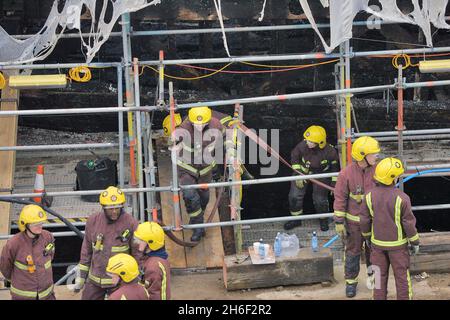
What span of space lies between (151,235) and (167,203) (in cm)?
261

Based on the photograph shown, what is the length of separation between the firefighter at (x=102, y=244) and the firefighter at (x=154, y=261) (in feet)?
1.68

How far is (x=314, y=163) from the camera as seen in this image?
12.0 meters

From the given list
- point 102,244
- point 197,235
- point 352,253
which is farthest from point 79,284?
point 352,253

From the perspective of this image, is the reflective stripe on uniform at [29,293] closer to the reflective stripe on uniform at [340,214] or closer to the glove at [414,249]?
the reflective stripe on uniform at [340,214]

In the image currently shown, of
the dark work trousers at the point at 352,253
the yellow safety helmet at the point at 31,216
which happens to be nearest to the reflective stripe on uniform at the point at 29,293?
the yellow safety helmet at the point at 31,216

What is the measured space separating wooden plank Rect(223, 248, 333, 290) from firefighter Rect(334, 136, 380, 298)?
38 cm

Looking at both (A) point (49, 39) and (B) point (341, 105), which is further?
(B) point (341, 105)

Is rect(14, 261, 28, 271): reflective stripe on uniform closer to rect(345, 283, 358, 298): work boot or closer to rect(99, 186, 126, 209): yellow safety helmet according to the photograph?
rect(99, 186, 126, 209): yellow safety helmet

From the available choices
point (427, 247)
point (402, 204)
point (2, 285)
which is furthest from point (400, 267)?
point (2, 285)

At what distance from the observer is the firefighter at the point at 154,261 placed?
8.79 meters

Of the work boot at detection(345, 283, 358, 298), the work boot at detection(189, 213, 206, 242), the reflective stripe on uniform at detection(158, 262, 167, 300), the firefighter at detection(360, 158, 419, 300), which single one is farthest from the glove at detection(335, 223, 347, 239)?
the reflective stripe on uniform at detection(158, 262, 167, 300)

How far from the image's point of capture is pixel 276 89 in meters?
14.3

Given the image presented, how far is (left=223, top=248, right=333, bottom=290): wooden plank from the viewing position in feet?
34.1

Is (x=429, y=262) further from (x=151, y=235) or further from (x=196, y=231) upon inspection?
(x=151, y=235)
